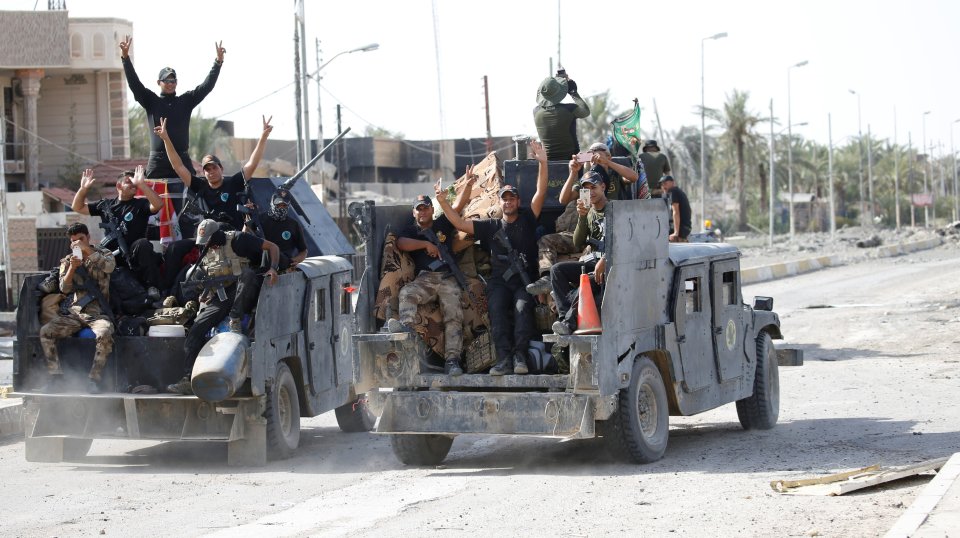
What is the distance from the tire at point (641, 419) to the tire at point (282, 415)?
280 cm

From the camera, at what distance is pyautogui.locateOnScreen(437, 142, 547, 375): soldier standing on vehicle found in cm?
1067

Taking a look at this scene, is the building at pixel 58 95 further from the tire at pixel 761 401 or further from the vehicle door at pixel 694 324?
the vehicle door at pixel 694 324

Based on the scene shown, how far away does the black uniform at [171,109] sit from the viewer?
13.1 metres

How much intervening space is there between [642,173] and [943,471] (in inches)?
155

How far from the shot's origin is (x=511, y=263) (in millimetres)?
10914

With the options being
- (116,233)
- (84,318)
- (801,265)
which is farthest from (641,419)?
(801,265)

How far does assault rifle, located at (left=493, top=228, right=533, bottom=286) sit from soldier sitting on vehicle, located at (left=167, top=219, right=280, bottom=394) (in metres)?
1.90

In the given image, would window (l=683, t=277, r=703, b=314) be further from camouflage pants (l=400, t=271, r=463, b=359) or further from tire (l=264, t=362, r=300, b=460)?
tire (l=264, t=362, r=300, b=460)

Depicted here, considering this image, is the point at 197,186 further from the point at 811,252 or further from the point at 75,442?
the point at 811,252

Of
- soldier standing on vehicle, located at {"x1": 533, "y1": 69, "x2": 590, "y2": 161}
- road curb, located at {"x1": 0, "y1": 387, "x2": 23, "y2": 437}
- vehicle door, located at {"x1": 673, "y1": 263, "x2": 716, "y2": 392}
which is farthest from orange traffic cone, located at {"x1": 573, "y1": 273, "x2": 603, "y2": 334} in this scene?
road curb, located at {"x1": 0, "y1": 387, "x2": 23, "y2": 437}

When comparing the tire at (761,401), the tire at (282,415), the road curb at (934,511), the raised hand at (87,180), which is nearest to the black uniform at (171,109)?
the raised hand at (87,180)

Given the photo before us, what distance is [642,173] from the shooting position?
1166 cm

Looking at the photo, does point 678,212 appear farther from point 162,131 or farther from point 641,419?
point 162,131

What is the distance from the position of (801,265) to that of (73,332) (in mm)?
36684
